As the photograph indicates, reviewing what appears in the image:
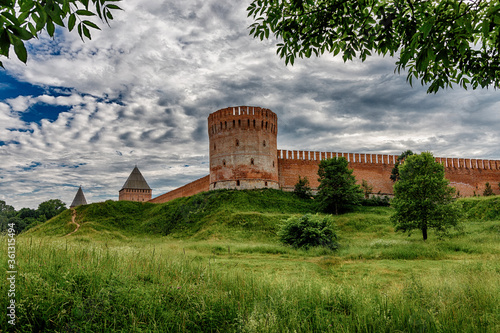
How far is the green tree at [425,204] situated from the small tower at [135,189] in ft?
177

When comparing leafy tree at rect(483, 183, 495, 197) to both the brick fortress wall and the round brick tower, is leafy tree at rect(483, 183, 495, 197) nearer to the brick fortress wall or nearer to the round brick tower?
the brick fortress wall

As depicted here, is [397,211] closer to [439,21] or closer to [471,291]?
[471,291]

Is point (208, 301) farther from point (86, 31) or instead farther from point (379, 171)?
point (379, 171)

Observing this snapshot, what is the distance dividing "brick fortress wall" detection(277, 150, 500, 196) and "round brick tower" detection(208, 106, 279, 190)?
2415 millimetres

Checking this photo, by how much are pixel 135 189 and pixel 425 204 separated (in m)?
55.6

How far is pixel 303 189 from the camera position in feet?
114

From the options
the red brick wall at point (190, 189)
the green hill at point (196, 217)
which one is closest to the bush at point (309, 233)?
the green hill at point (196, 217)

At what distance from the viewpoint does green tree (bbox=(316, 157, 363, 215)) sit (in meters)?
28.6

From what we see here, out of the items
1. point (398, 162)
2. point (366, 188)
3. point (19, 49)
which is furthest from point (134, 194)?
point (19, 49)

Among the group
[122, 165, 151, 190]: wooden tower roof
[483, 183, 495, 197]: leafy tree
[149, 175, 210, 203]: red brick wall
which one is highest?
[122, 165, 151, 190]: wooden tower roof

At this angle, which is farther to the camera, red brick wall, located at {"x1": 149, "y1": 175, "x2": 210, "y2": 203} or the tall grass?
red brick wall, located at {"x1": 149, "y1": 175, "x2": 210, "y2": 203}

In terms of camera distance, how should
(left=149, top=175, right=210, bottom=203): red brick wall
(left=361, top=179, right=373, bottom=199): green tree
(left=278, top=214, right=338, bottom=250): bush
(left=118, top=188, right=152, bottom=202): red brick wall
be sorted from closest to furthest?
(left=278, top=214, right=338, bottom=250): bush → (left=361, top=179, right=373, bottom=199): green tree → (left=149, top=175, right=210, bottom=203): red brick wall → (left=118, top=188, right=152, bottom=202): red brick wall

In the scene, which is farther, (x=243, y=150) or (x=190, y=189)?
(x=190, y=189)

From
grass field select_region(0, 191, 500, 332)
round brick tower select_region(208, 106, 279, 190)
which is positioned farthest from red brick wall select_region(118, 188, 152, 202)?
grass field select_region(0, 191, 500, 332)
